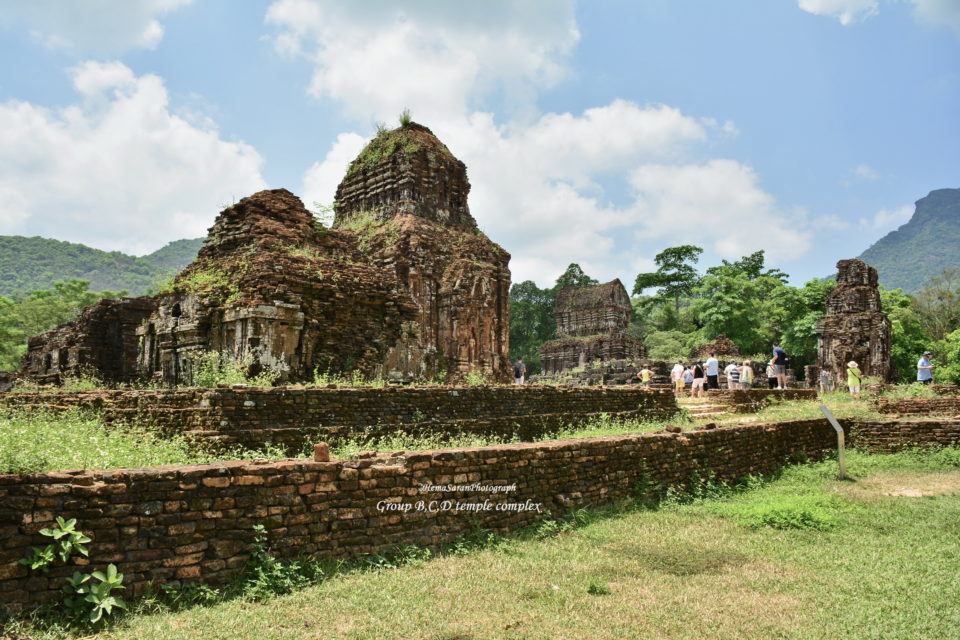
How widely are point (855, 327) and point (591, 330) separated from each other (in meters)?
16.6

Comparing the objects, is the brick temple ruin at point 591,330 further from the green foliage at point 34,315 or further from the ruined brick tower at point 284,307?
the green foliage at point 34,315

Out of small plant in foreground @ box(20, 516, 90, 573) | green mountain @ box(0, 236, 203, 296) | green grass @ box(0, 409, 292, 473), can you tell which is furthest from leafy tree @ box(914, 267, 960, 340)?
green mountain @ box(0, 236, 203, 296)

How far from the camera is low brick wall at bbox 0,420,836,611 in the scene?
3930 mm

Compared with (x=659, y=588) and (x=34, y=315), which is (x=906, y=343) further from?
(x=34, y=315)

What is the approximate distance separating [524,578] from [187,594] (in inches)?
96.6

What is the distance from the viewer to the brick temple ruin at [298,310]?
11641 mm

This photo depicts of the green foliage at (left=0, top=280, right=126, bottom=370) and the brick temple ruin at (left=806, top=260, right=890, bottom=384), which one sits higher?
the green foliage at (left=0, top=280, right=126, bottom=370)

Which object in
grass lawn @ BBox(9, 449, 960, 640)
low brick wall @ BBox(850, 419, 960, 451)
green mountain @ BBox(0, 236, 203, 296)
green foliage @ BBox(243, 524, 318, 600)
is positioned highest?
green mountain @ BBox(0, 236, 203, 296)

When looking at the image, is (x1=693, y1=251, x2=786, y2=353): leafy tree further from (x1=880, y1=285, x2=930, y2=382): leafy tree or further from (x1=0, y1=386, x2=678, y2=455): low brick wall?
(x1=0, y1=386, x2=678, y2=455): low brick wall

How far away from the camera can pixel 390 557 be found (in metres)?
5.39

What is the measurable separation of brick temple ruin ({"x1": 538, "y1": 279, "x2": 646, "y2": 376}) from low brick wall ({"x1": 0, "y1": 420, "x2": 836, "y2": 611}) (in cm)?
3138

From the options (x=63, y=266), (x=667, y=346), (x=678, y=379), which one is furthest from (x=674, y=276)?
(x=63, y=266)

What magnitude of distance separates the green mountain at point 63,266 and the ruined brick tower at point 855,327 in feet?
295

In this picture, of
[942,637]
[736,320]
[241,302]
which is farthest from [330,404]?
[736,320]
